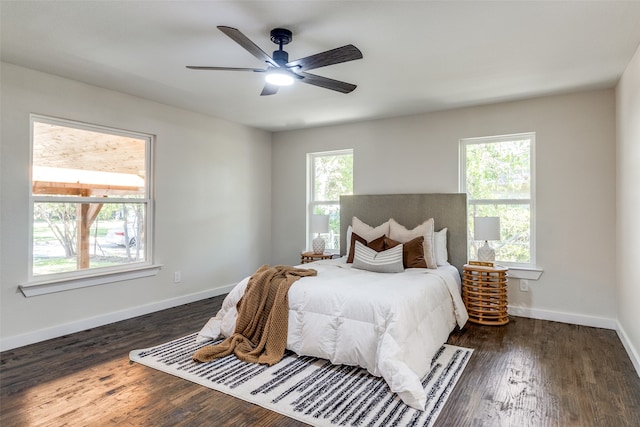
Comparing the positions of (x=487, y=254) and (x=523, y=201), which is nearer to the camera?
(x=487, y=254)

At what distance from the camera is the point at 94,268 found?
3.74 meters

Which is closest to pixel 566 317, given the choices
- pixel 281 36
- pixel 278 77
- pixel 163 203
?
pixel 278 77

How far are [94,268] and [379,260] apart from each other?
293cm

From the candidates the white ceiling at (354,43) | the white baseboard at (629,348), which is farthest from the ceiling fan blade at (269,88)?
the white baseboard at (629,348)

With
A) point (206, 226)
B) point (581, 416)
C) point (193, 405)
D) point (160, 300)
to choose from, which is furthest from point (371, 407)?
point (206, 226)

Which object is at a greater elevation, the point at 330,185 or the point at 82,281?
the point at 330,185

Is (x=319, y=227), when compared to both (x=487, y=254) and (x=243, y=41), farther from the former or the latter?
(x=243, y=41)

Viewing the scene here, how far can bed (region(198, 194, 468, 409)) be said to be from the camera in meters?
2.39

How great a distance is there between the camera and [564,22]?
237 centimetres

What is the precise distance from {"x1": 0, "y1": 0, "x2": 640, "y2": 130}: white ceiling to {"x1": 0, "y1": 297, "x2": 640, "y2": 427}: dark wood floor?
2.39 meters

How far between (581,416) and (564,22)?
7.95 ft

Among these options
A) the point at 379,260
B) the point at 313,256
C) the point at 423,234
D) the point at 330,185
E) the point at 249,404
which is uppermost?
the point at 330,185

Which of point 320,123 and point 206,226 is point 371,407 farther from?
point 320,123

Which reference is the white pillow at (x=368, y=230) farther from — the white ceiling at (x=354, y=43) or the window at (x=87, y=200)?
the window at (x=87, y=200)
